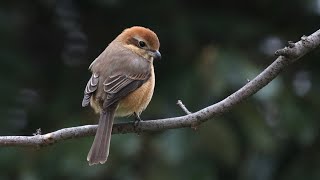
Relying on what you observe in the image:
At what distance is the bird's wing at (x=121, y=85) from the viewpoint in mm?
5324

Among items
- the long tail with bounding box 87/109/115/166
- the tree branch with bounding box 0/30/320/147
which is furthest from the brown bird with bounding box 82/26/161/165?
the tree branch with bounding box 0/30/320/147

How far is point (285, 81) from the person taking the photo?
7668 mm

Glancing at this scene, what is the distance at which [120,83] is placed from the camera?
5449 millimetres

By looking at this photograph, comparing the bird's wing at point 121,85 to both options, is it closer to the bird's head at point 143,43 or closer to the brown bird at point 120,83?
the brown bird at point 120,83

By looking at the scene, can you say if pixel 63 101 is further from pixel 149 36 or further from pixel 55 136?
pixel 55 136

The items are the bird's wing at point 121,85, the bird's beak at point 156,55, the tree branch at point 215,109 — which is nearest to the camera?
the tree branch at point 215,109

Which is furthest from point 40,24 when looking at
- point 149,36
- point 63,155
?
point 149,36

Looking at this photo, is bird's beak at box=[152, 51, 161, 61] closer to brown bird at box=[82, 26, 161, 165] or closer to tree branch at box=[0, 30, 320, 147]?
brown bird at box=[82, 26, 161, 165]

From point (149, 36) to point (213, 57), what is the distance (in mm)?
1355

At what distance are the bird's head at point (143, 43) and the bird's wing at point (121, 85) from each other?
300mm

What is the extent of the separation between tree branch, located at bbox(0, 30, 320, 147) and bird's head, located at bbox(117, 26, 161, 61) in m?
1.06

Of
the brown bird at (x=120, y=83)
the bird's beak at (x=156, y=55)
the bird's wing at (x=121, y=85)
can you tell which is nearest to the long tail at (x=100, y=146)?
the brown bird at (x=120, y=83)

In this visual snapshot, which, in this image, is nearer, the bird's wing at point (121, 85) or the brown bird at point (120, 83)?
the brown bird at point (120, 83)

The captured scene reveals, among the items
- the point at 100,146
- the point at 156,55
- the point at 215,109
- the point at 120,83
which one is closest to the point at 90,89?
the point at 120,83
